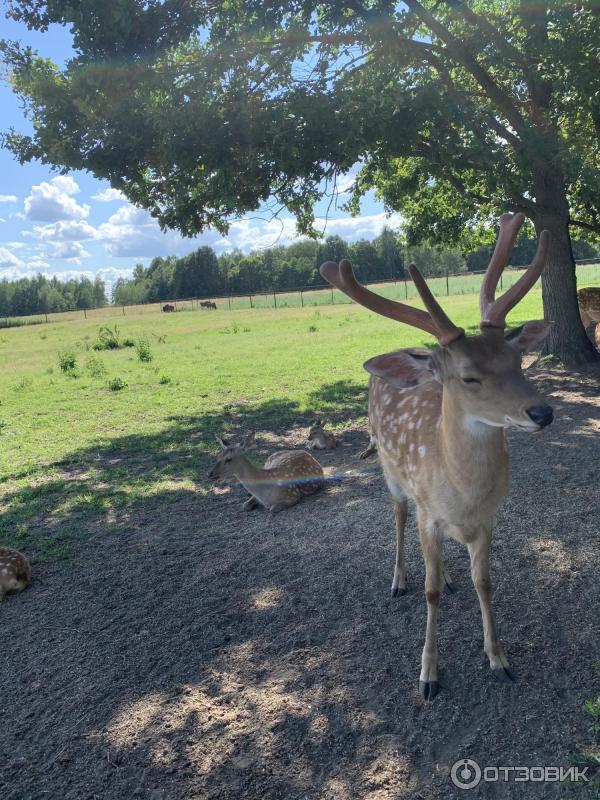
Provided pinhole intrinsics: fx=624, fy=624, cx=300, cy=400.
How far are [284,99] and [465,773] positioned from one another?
8504 mm

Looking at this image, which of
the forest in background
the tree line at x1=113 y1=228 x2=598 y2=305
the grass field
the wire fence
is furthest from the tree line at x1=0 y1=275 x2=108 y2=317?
the grass field

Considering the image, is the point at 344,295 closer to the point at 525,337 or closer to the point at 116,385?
the point at 116,385

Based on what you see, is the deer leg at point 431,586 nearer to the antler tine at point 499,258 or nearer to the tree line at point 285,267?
the antler tine at point 499,258

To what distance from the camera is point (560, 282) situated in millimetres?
10547

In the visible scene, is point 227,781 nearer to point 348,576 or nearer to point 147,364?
point 348,576

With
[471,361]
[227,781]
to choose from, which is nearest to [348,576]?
[227,781]

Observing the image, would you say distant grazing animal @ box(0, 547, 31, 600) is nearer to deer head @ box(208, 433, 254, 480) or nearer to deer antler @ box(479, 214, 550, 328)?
deer head @ box(208, 433, 254, 480)

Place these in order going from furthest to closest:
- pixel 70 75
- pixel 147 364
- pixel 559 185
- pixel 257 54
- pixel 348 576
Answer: pixel 147 364 < pixel 559 185 < pixel 257 54 < pixel 70 75 < pixel 348 576

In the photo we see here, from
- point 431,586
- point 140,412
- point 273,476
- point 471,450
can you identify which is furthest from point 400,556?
point 140,412

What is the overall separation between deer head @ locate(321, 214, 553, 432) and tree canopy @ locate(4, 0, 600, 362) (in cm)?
576

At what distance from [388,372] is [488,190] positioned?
7588mm

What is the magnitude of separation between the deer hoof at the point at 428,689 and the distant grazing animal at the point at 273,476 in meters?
3.13

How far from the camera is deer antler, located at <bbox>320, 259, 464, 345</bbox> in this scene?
2889mm

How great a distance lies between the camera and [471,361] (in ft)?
9.30
